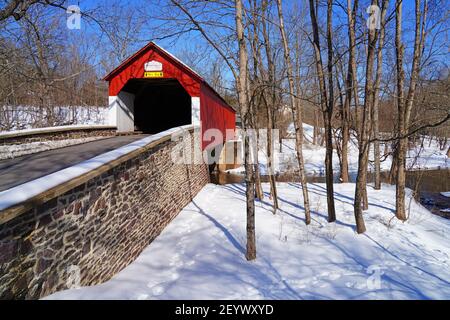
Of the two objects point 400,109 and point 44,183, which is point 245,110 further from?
point 400,109

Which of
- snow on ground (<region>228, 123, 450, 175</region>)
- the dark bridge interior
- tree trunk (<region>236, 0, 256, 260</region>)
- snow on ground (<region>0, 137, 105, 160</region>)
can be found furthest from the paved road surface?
snow on ground (<region>228, 123, 450, 175</region>)

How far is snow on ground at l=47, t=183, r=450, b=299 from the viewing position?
134 inches

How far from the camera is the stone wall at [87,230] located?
2.23m

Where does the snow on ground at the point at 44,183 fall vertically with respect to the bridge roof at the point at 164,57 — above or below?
below

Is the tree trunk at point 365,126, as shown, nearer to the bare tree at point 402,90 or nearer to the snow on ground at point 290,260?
the snow on ground at point 290,260

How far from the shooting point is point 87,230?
3.24 meters

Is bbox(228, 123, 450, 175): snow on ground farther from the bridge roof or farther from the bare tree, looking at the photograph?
the bare tree

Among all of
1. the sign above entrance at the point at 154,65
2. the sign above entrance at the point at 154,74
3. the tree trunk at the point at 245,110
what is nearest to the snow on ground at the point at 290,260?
the tree trunk at the point at 245,110

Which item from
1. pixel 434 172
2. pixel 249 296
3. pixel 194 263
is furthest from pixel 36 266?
pixel 434 172

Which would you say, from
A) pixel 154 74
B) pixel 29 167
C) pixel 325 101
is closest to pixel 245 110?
pixel 325 101

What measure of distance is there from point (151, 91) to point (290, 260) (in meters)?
11.2

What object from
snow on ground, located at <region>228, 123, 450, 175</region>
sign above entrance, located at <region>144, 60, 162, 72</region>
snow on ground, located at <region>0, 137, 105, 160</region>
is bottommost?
snow on ground, located at <region>228, 123, 450, 175</region>

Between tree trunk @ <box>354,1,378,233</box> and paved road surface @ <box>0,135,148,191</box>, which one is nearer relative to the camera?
paved road surface @ <box>0,135,148,191</box>
